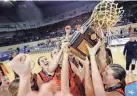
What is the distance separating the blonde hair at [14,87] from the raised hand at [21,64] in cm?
8

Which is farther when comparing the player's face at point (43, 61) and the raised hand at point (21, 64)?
the player's face at point (43, 61)

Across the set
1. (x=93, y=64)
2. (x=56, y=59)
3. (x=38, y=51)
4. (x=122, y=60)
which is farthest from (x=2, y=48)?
(x=122, y=60)

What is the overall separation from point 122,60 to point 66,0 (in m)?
0.54

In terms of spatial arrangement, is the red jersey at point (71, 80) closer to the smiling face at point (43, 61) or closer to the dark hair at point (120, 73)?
the smiling face at point (43, 61)

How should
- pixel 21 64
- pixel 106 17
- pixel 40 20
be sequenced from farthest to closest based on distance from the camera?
pixel 40 20, pixel 106 17, pixel 21 64

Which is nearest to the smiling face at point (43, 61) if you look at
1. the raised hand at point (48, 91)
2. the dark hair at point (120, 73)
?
the raised hand at point (48, 91)

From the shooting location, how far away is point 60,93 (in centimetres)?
163

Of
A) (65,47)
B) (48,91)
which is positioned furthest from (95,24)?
(48,91)

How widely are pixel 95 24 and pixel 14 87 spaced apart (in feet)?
2.04

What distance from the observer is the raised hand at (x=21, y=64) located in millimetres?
1550

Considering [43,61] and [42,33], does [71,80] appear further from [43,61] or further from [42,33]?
[42,33]

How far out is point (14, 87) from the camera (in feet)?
5.39

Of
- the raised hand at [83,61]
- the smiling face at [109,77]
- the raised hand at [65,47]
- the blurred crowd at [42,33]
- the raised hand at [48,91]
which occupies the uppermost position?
the blurred crowd at [42,33]

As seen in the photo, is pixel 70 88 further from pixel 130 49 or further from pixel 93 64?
pixel 130 49
